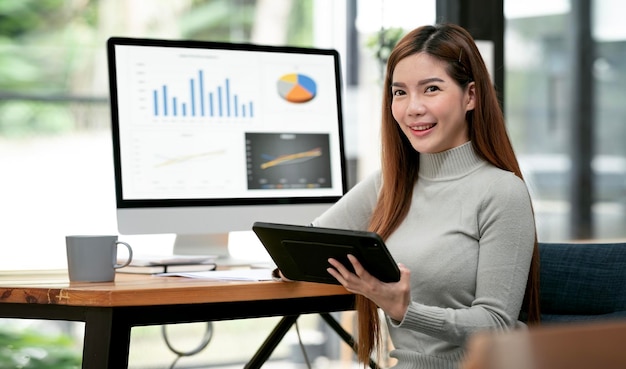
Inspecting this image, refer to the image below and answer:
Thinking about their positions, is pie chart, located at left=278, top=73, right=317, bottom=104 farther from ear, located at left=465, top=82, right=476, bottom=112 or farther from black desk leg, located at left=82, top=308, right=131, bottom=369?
black desk leg, located at left=82, top=308, right=131, bottom=369

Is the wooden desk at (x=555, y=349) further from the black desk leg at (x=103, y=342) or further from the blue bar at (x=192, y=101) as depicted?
the blue bar at (x=192, y=101)

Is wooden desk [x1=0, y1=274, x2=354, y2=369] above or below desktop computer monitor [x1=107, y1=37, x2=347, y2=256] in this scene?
below

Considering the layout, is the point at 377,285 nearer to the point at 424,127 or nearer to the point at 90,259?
the point at 424,127

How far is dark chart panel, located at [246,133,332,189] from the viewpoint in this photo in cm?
196

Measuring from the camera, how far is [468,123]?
1.63 m

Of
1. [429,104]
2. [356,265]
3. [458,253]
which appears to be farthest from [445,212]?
[356,265]

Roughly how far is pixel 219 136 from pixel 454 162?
0.58 metres

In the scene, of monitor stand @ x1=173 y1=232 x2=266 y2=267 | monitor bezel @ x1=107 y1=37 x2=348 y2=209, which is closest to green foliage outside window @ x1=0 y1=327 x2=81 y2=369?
monitor stand @ x1=173 y1=232 x2=266 y2=267

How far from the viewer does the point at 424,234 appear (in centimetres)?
158

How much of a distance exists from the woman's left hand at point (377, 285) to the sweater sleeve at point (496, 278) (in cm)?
3

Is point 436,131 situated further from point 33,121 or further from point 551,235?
point 551,235

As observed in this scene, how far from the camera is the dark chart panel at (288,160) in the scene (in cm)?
196

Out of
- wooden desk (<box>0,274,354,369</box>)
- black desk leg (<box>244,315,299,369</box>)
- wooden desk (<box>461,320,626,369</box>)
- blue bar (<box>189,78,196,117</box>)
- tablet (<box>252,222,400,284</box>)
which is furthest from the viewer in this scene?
blue bar (<box>189,78,196,117</box>)

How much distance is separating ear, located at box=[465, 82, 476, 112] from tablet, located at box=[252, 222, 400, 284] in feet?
1.30
